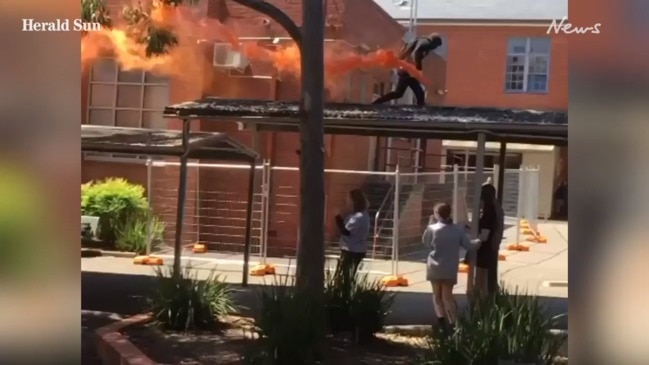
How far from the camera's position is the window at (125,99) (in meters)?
17.7

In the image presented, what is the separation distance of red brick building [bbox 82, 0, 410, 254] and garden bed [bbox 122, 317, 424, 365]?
6.48 meters

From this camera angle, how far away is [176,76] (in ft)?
56.2

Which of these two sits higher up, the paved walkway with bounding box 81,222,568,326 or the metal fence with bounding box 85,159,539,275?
the metal fence with bounding box 85,159,539,275

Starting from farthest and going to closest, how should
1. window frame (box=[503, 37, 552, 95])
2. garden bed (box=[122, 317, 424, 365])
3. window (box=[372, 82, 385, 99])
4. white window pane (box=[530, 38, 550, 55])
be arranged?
white window pane (box=[530, 38, 550, 55])
window frame (box=[503, 37, 552, 95])
window (box=[372, 82, 385, 99])
garden bed (box=[122, 317, 424, 365])

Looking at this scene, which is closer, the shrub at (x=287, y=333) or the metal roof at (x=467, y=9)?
the shrub at (x=287, y=333)

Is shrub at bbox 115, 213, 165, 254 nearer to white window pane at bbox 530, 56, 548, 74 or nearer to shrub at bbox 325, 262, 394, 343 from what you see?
shrub at bbox 325, 262, 394, 343

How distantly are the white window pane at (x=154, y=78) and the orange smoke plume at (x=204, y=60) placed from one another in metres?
0.27

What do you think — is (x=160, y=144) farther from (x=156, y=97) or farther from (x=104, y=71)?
(x=104, y=71)

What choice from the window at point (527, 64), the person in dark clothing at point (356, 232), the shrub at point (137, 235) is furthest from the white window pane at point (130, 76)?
Answer: the window at point (527, 64)

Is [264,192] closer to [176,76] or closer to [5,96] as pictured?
[176,76]

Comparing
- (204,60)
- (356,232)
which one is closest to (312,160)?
(356,232)

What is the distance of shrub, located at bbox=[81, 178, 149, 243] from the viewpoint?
16.6 m

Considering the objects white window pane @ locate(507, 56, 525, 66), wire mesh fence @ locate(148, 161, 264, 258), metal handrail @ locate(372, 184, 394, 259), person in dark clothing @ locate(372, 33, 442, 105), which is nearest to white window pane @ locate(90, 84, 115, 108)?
wire mesh fence @ locate(148, 161, 264, 258)

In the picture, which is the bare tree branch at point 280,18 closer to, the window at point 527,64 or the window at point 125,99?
the window at point 125,99
